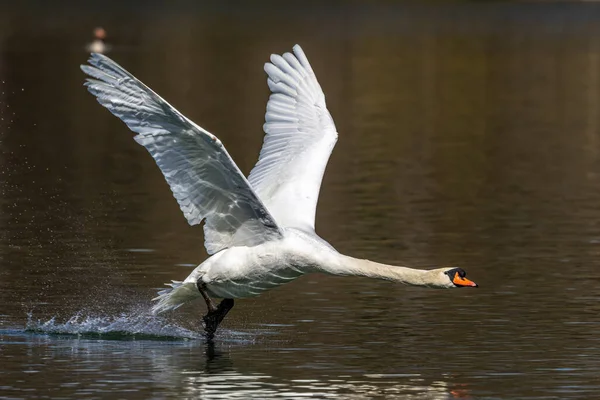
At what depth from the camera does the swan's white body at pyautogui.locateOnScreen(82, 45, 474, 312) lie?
42.9 ft

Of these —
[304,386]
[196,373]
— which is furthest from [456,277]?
[196,373]

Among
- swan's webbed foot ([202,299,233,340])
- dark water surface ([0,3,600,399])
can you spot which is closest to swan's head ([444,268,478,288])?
dark water surface ([0,3,600,399])

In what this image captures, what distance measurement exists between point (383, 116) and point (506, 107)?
405 cm

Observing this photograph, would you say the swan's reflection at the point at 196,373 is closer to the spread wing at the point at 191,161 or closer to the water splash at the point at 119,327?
the water splash at the point at 119,327

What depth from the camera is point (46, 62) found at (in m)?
50.4

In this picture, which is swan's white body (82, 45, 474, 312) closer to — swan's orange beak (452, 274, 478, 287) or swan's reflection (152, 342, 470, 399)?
swan's orange beak (452, 274, 478, 287)

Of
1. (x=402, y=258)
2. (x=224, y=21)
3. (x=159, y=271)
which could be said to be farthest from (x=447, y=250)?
(x=224, y=21)

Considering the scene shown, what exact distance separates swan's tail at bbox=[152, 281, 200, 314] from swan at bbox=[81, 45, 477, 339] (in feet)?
0.04

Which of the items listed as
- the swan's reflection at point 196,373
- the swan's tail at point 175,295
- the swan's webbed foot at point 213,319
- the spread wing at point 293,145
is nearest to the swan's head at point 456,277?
the swan's reflection at point 196,373

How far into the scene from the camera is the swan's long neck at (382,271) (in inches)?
515

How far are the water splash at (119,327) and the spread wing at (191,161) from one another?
85 centimetres

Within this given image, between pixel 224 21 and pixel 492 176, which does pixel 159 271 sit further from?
pixel 224 21

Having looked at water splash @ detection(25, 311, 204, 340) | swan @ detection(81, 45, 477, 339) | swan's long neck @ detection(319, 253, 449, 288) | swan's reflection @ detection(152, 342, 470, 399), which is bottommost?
swan's reflection @ detection(152, 342, 470, 399)

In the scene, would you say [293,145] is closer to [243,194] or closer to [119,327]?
[243,194]
